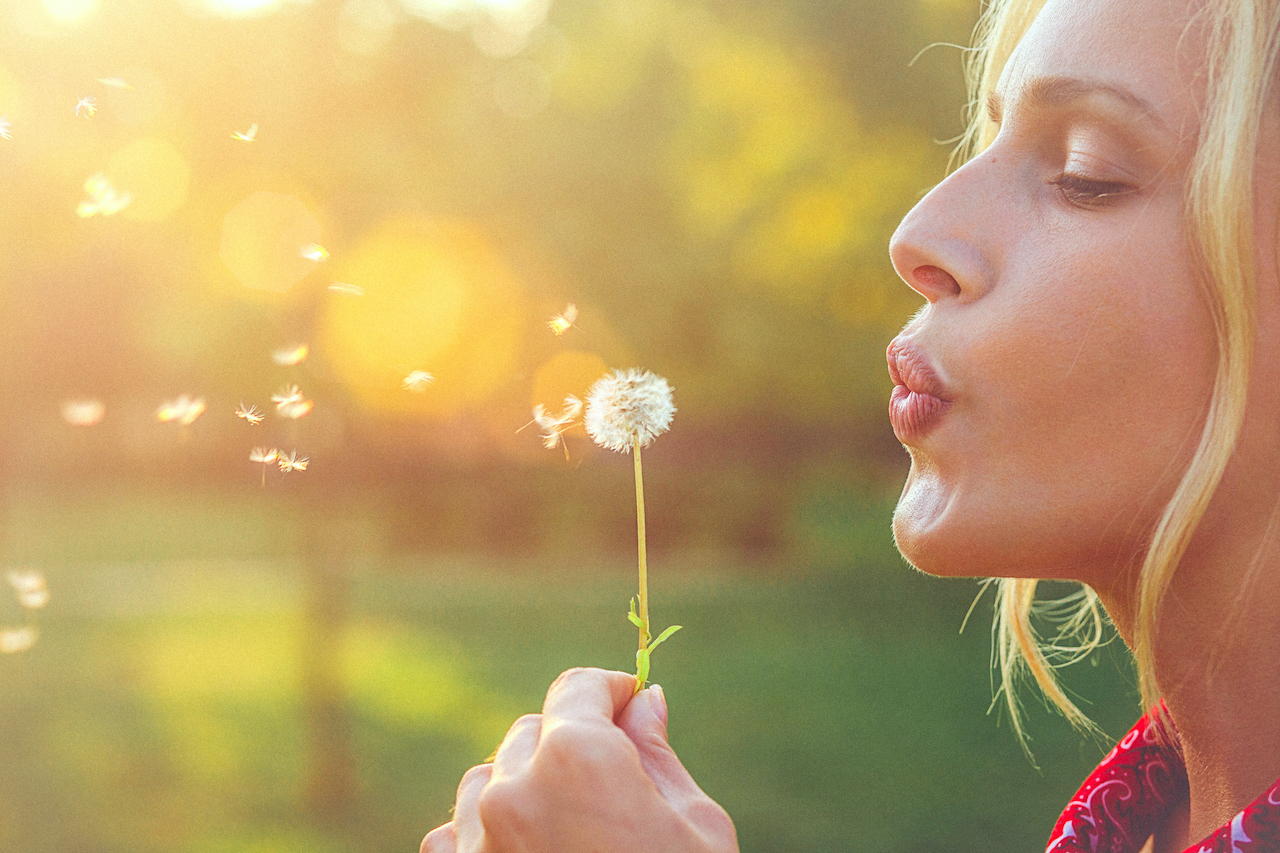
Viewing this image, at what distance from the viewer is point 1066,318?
4.39ft

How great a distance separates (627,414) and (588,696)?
507 mm

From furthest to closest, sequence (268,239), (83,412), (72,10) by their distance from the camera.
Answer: (268,239)
(72,10)
(83,412)

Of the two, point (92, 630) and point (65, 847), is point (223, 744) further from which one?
point (92, 630)

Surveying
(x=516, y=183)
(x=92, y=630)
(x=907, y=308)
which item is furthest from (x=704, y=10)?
(x=92, y=630)

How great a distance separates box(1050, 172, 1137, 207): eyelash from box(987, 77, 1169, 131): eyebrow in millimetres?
85

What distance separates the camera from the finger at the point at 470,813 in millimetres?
1379

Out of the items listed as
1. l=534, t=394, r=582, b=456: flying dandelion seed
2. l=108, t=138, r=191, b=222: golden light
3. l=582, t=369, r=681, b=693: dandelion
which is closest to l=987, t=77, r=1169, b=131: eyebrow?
l=582, t=369, r=681, b=693: dandelion

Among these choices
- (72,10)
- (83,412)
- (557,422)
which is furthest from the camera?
(72,10)

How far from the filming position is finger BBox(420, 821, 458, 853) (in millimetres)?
1452

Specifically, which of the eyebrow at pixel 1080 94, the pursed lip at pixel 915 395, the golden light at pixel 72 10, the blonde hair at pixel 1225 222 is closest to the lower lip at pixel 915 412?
the pursed lip at pixel 915 395

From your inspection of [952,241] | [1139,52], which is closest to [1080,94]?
[1139,52]

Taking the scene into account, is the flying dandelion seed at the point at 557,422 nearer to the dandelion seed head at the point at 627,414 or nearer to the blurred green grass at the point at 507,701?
the dandelion seed head at the point at 627,414

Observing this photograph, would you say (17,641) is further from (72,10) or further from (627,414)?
(627,414)

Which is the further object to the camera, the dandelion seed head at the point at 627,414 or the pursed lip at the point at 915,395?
the dandelion seed head at the point at 627,414
